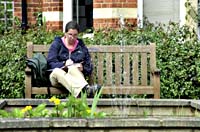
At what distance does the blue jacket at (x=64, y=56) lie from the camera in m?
8.88

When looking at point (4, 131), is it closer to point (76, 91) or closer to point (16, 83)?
point (76, 91)

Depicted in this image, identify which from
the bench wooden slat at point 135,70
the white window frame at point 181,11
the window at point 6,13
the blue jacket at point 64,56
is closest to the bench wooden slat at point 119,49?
the bench wooden slat at point 135,70

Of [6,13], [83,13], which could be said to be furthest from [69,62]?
[6,13]

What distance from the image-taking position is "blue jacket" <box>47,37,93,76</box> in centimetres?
888

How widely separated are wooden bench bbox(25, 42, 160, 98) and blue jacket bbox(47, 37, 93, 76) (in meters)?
0.27

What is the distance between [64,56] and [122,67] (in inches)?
35.4

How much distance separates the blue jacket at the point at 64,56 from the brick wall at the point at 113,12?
2837 millimetres

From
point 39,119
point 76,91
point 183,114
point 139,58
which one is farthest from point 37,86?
point 39,119

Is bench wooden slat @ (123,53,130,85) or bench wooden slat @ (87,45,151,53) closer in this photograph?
bench wooden slat @ (123,53,130,85)

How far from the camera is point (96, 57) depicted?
9.37m

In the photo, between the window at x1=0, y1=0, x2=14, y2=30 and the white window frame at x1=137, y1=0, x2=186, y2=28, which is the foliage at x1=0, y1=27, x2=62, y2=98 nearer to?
the white window frame at x1=137, y1=0, x2=186, y2=28

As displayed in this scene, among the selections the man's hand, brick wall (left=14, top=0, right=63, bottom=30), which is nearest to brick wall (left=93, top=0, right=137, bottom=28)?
brick wall (left=14, top=0, right=63, bottom=30)

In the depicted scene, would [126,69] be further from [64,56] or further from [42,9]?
[42,9]

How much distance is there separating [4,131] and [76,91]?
3266 mm
